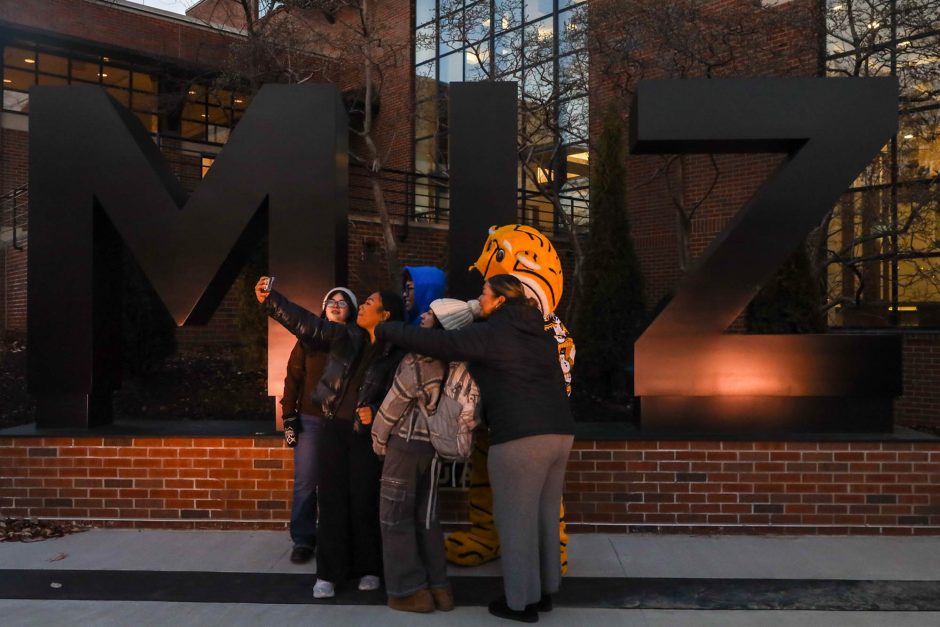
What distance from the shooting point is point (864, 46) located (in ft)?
31.7

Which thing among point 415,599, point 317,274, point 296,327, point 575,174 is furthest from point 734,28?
point 415,599

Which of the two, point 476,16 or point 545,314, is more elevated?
point 476,16

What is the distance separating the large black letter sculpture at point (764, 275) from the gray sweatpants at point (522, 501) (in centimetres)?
199

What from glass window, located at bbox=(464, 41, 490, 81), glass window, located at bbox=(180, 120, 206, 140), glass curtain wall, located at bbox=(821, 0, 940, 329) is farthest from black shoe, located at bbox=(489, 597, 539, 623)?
glass window, located at bbox=(180, 120, 206, 140)

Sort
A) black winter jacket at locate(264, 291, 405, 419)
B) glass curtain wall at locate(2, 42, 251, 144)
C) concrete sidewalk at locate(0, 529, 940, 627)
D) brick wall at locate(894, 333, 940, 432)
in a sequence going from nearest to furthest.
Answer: concrete sidewalk at locate(0, 529, 940, 627)
black winter jacket at locate(264, 291, 405, 419)
brick wall at locate(894, 333, 940, 432)
glass curtain wall at locate(2, 42, 251, 144)

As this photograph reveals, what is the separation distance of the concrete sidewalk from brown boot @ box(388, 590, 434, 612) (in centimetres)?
5

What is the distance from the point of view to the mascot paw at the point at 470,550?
4.61m

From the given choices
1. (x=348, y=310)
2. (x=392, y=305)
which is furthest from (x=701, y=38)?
(x=392, y=305)

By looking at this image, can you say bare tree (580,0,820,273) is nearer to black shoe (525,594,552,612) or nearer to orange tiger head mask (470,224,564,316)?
orange tiger head mask (470,224,564,316)

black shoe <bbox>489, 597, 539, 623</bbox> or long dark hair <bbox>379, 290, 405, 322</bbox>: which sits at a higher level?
long dark hair <bbox>379, 290, 405, 322</bbox>

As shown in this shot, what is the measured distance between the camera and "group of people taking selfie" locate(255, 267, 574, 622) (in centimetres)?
362

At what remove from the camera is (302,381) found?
4.62 m

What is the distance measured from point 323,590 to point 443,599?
26.5 inches

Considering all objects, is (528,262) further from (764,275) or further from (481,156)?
(764,275)
